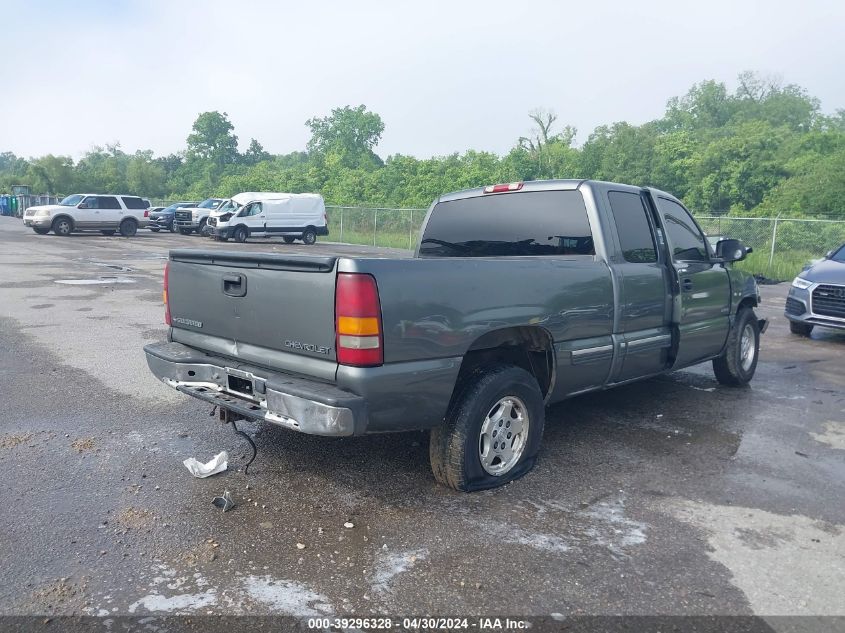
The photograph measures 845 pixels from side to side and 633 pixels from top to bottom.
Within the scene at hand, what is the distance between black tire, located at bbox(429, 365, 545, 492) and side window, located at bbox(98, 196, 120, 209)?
31.3m

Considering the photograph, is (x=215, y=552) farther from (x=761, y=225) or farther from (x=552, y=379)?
(x=761, y=225)

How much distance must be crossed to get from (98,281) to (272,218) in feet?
57.6

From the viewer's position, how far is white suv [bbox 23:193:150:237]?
30438mm

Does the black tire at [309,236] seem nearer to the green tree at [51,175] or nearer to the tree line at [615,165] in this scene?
the tree line at [615,165]

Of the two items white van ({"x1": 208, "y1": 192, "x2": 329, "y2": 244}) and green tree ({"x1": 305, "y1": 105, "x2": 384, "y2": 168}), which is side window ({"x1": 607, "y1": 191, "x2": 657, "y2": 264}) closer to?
white van ({"x1": 208, "y1": 192, "x2": 329, "y2": 244})

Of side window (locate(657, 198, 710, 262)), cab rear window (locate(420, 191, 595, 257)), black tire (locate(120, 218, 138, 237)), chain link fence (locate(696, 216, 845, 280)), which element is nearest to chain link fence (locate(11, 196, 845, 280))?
chain link fence (locate(696, 216, 845, 280))

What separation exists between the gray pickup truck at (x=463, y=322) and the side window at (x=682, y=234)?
0.03 meters

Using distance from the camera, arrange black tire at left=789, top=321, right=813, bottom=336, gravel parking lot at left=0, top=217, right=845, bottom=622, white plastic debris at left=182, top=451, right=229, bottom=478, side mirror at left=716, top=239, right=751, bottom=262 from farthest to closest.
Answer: black tire at left=789, top=321, right=813, bottom=336 < side mirror at left=716, top=239, right=751, bottom=262 < white plastic debris at left=182, top=451, right=229, bottom=478 < gravel parking lot at left=0, top=217, right=845, bottom=622

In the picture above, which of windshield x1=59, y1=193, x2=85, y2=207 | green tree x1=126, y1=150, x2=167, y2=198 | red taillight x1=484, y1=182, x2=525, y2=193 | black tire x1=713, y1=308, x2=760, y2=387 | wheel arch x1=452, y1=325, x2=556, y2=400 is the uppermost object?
green tree x1=126, y1=150, x2=167, y2=198

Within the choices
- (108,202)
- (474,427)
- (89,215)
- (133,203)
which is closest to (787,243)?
(474,427)

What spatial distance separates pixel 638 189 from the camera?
5.63m

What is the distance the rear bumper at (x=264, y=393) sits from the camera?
11.3ft

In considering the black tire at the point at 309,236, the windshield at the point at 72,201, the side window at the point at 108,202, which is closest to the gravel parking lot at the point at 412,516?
the black tire at the point at 309,236

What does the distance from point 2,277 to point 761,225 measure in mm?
19909
